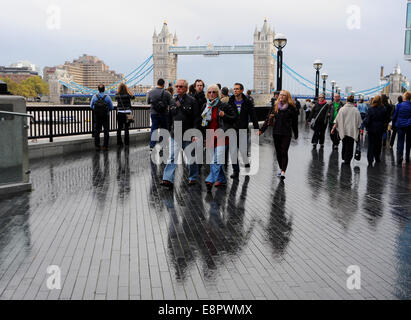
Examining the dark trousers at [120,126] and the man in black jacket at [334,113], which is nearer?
the dark trousers at [120,126]

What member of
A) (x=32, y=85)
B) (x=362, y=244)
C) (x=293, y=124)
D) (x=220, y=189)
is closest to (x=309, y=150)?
(x=293, y=124)

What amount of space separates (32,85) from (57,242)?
418 feet

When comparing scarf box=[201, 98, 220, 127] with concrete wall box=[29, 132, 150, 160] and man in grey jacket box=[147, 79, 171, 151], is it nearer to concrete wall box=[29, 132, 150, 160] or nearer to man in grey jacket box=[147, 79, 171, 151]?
man in grey jacket box=[147, 79, 171, 151]

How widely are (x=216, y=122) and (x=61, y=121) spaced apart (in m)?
5.93

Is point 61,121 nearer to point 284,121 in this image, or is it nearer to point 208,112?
point 208,112

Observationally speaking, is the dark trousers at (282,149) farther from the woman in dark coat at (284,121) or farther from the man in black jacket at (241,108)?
the man in black jacket at (241,108)

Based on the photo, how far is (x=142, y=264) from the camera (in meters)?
4.30

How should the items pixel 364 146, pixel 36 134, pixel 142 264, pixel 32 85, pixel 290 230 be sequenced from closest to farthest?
1. pixel 142 264
2. pixel 290 230
3. pixel 36 134
4. pixel 364 146
5. pixel 32 85

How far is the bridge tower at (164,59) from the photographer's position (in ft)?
418

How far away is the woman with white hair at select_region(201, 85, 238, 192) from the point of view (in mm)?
7859

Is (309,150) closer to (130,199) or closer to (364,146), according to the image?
(364,146)

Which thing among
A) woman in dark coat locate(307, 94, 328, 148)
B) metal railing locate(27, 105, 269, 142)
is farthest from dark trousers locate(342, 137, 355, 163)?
metal railing locate(27, 105, 269, 142)

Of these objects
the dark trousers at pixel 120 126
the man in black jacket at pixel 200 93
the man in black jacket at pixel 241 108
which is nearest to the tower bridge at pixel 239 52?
the dark trousers at pixel 120 126

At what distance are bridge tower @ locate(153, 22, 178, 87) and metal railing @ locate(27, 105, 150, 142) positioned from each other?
369 ft
